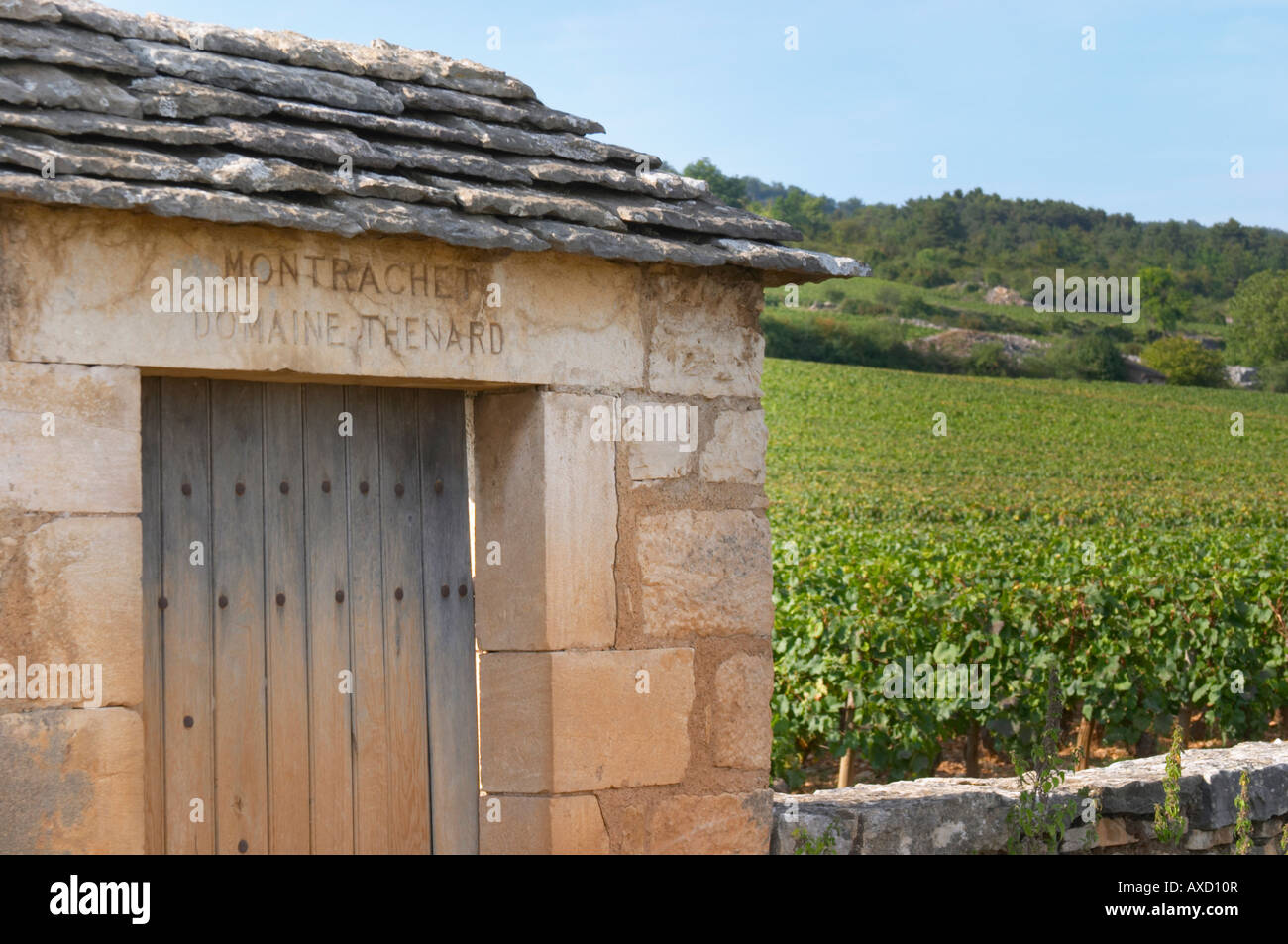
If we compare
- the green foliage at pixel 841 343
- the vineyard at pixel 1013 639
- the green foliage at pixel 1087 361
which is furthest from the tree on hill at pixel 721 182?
the vineyard at pixel 1013 639

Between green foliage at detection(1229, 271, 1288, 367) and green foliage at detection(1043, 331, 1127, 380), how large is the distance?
10844 millimetres

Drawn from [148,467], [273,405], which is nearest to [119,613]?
[148,467]

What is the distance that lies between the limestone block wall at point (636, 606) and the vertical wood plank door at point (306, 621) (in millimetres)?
154

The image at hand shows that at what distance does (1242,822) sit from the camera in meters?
4.37

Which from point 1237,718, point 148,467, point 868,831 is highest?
point 148,467

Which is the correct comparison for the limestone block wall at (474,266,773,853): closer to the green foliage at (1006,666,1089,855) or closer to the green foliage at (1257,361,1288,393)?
the green foliage at (1006,666,1089,855)

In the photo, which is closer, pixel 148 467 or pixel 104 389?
pixel 104 389

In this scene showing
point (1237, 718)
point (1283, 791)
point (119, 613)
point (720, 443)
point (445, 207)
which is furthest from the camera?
point (1237, 718)

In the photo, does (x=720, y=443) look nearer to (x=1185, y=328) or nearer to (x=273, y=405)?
(x=273, y=405)

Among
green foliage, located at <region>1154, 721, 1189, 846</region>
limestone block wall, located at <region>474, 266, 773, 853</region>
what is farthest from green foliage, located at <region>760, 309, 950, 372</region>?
limestone block wall, located at <region>474, 266, 773, 853</region>

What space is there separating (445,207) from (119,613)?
1.28 metres

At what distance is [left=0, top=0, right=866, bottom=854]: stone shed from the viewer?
2764mm

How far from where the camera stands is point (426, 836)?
A: 11.4 ft

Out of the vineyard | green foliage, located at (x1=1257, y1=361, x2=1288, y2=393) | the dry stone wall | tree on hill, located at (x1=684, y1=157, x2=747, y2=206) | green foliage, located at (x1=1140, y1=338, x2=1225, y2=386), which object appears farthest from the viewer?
green foliage, located at (x1=1257, y1=361, x2=1288, y2=393)
